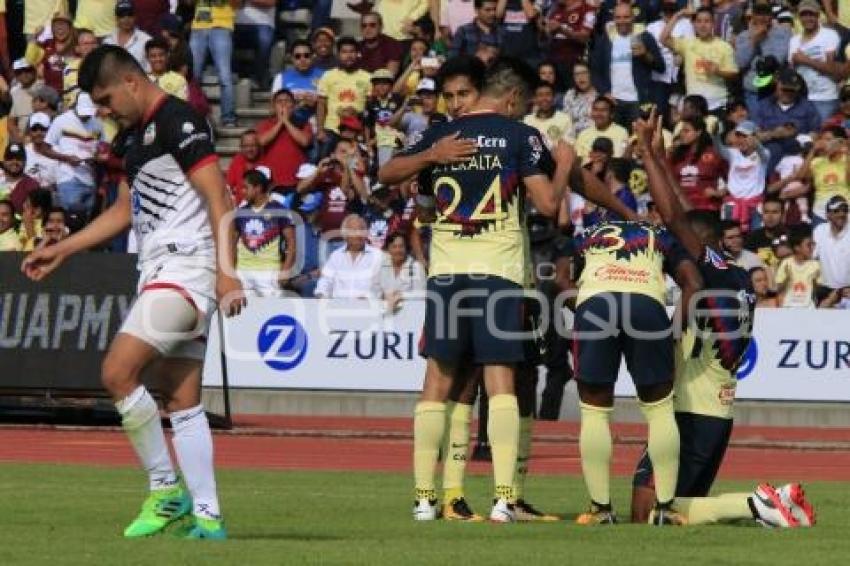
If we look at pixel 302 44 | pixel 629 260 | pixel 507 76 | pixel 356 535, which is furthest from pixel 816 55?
pixel 356 535

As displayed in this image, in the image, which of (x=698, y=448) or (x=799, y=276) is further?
(x=799, y=276)

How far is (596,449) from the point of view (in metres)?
12.7

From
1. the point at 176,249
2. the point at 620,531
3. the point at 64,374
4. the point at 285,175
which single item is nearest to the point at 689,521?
the point at 620,531

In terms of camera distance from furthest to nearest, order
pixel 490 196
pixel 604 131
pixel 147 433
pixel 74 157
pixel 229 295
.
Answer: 1. pixel 74 157
2. pixel 604 131
3. pixel 490 196
4. pixel 147 433
5. pixel 229 295

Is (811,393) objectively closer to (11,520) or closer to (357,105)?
(357,105)

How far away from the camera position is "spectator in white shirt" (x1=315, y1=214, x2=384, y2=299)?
25.5 meters

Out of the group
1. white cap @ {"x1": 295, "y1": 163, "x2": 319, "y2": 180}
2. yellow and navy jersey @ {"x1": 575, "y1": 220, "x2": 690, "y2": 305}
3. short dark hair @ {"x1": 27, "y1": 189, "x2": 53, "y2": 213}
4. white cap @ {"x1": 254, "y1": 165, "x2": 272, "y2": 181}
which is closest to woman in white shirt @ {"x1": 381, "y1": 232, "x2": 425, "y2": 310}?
white cap @ {"x1": 254, "y1": 165, "x2": 272, "y2": 181}

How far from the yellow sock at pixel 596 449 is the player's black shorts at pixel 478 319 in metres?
0.50

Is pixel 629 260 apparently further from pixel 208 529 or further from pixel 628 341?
pixel 208 529

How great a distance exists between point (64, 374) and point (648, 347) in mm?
11700

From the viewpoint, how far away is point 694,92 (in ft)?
93.6

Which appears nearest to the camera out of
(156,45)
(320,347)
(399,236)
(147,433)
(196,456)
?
(196,456)

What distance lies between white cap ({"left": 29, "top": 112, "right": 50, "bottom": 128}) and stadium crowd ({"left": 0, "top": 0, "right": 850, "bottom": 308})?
0.11 ft

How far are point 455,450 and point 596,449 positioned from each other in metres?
0.77
